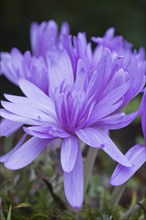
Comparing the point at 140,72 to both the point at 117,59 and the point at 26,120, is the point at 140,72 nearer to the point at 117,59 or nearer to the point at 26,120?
the point at 117,59

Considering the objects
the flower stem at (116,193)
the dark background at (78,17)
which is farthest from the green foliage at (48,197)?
the dark background at (78,17)

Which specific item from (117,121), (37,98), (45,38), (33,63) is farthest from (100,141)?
(45,38)

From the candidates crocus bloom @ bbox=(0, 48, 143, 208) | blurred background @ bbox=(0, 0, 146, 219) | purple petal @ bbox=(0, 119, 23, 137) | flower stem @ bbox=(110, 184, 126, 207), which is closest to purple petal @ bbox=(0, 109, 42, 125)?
crocus bloom @ bbox=(0, 48, 143, 208)

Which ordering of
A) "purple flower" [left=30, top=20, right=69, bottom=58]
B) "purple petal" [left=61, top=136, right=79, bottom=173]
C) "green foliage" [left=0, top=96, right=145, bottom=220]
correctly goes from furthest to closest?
→ "purple flower" [left=30, top=20, right=69, bottom=58] < "green foliage" [left=0, top=96, right=145, bottom=220] < "purple petal" [left=61, top=136, right=79, bottom=173]

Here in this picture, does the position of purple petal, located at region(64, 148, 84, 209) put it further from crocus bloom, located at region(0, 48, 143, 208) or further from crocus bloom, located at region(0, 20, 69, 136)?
crocus bloom, located at region(0, 20, 69, 136)

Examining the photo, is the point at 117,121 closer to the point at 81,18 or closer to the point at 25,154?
the point at 25,154

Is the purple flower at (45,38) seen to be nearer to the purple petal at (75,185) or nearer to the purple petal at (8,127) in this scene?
the purple petal at (8,127)

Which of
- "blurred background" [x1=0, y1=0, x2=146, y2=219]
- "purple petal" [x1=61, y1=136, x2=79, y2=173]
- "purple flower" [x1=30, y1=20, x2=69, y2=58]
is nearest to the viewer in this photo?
"purple petal" [x1=61, y1=136, x2=79, y2=173]
